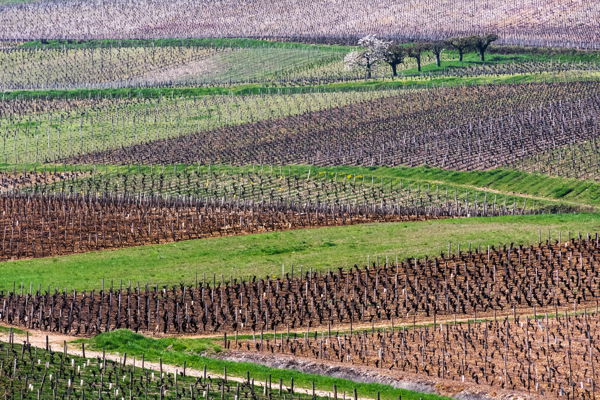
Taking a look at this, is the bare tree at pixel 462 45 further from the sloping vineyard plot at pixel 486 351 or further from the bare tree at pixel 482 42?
the sloping vineyard plot at pixel 486 351

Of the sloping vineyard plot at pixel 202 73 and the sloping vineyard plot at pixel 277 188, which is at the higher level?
the sloping vineyard plot at pixel 202 73

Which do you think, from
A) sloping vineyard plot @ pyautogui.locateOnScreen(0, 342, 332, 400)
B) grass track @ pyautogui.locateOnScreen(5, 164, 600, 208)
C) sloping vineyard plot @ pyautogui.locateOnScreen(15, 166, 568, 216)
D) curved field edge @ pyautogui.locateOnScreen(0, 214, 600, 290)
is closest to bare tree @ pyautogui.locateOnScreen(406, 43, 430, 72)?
grass track @ pyautogui.locateOnScreen(5, 164, 600, 208)

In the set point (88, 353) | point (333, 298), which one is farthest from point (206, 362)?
point (333, 298)

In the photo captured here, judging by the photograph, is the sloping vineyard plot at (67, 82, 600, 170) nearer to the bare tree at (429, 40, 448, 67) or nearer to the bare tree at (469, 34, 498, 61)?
the bare tree at (429, 40, 448, 67)

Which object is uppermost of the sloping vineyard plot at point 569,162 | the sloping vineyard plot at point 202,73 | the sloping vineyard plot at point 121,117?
the sloping vineyard plot at point 202,73

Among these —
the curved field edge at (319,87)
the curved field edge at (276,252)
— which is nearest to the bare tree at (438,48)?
the curved field edge at (319,87)

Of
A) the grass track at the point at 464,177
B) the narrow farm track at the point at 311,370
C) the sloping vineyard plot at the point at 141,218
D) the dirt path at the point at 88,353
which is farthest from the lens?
the grass track at the point at 464,177

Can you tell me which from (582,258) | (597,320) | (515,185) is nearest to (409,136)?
(515,185)
